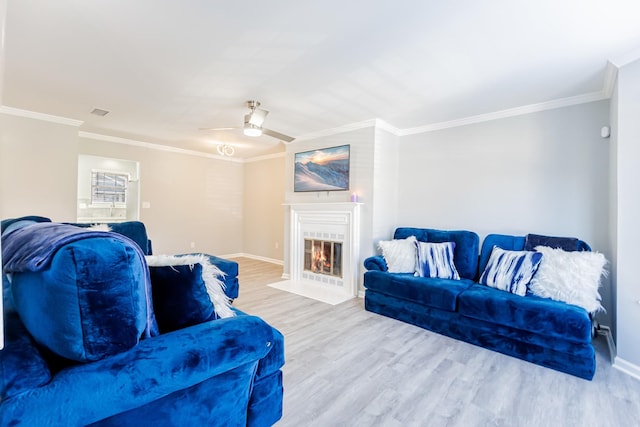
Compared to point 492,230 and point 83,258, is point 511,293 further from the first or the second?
point 83,258

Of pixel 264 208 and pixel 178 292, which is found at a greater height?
Result: pixel 264 208

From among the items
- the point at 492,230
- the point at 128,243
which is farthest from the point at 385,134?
the point at 128,243

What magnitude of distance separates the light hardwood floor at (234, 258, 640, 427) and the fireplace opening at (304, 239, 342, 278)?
1.39 meters

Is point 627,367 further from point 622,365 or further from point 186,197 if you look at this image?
point 186,197

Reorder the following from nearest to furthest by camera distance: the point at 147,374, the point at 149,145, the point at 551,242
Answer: the point at 147,374 → the point at 551,242 → the point at 149,145

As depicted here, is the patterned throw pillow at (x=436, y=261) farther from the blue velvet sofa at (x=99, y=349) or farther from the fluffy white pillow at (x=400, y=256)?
the blue velvet sofa at (x=99, y=349)

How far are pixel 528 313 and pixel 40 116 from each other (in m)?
5.80

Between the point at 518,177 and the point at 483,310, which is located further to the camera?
the point at 518,177

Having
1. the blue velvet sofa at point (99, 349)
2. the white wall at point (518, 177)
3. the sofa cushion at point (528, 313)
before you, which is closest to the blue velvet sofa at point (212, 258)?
the blue velvet sofa at point (99, 349)

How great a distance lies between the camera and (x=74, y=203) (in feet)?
13.7

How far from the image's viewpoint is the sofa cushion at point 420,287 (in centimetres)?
281

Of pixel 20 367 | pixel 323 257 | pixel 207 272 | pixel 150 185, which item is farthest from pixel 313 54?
pixel 150 185

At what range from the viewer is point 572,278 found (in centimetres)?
246

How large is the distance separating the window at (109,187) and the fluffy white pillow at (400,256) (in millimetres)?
5034
